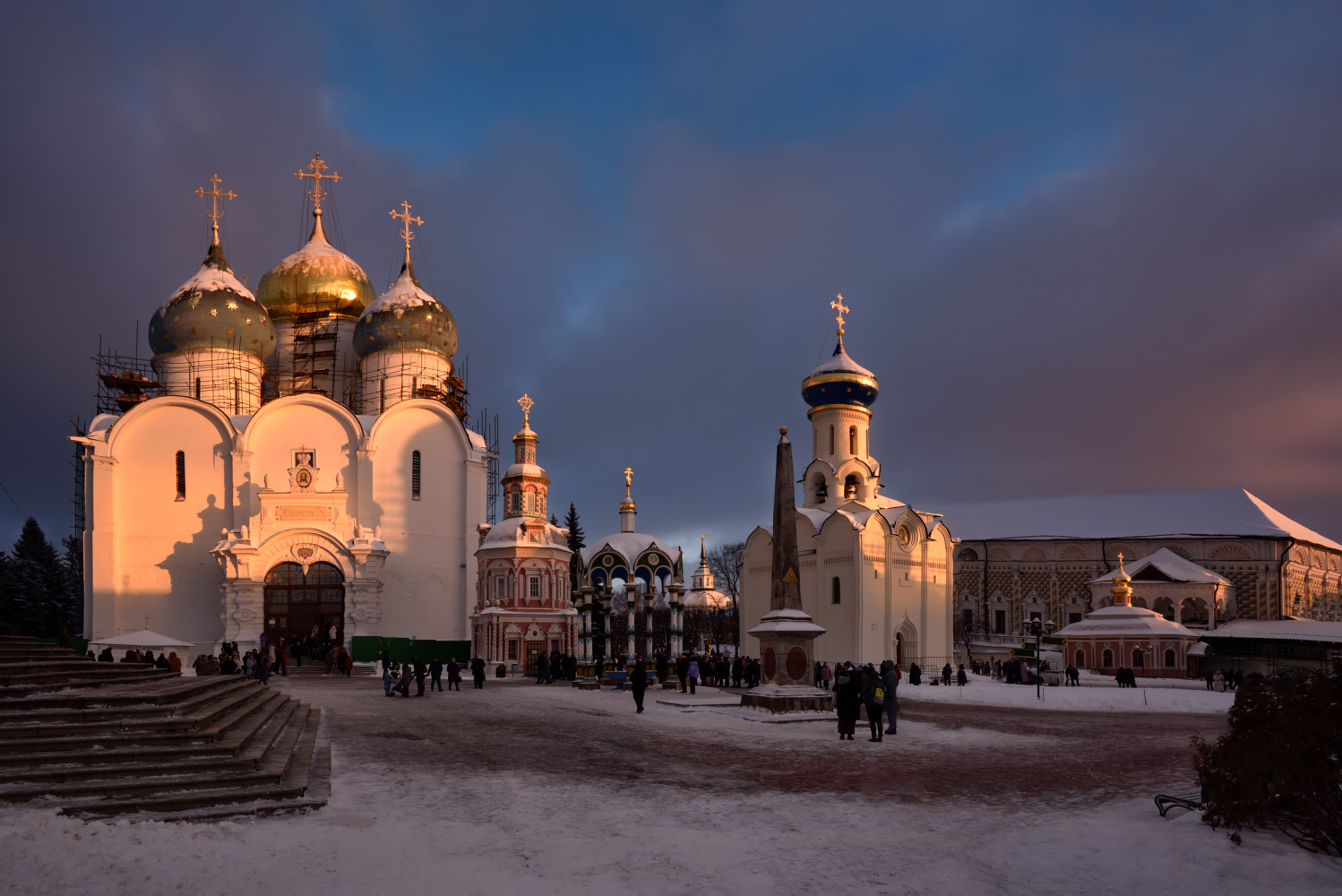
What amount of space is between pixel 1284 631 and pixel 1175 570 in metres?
6.59

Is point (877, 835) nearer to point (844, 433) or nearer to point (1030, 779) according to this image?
point (1030, 779)

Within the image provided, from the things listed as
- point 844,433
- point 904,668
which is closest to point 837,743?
point 904,668

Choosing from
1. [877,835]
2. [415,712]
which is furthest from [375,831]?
[415,712]

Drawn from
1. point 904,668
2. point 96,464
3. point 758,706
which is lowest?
point 904,668

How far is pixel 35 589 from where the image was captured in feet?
163

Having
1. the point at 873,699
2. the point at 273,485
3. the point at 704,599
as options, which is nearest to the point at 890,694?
the point at 873,699

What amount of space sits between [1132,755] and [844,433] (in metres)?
27.7

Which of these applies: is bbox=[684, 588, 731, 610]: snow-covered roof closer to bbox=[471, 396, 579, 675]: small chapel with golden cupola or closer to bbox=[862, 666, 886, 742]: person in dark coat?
bbox=[471, 396, 579, 675]: small chapel with golden cupola

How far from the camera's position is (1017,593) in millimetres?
50875

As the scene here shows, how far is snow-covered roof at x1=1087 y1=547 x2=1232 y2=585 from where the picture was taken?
43.6 m

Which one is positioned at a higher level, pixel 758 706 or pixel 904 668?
pixel 758 706

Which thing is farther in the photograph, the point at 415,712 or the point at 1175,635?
the point at 1175,635

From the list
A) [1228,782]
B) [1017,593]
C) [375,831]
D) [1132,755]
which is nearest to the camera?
[1228,782]

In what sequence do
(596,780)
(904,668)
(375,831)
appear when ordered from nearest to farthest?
(375,831), (596,780), (904,668)
